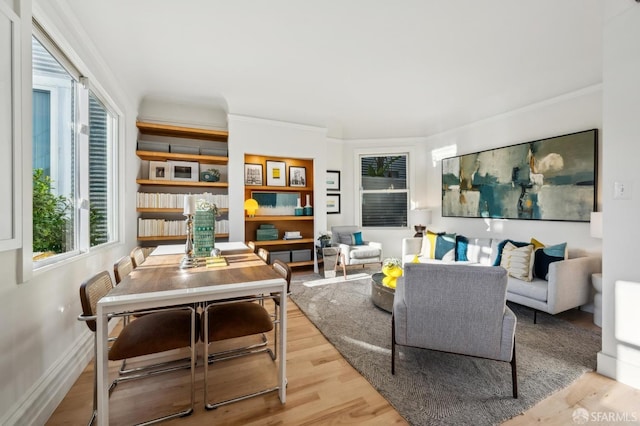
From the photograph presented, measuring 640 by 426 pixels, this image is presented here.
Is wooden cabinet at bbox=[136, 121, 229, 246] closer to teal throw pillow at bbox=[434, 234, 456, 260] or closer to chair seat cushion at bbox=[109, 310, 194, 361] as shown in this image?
chair seat cushion at bbox=[109, 310, 194, 361]

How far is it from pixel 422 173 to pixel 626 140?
369cm

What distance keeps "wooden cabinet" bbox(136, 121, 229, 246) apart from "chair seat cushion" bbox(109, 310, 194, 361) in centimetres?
233

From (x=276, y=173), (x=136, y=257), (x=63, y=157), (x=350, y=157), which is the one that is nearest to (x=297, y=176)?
(x=276, y=173)

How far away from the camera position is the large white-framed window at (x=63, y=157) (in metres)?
1.67

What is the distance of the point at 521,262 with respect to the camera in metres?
2.95

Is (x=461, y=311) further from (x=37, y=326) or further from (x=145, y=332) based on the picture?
(x=37, y=326)

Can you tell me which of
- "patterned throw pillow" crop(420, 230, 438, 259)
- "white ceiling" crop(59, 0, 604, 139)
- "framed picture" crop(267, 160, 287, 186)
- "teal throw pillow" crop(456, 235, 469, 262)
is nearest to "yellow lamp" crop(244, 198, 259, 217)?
"framed picture" crop(267, 160, 287, 186)

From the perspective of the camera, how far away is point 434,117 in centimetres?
461

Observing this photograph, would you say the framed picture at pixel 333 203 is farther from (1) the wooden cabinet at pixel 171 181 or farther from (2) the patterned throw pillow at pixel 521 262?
(2) the patterned throw pillow at pixel 521 262

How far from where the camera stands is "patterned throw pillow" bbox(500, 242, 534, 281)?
2.91 m

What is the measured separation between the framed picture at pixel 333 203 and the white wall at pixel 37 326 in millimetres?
3976

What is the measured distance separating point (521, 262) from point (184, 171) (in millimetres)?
4653

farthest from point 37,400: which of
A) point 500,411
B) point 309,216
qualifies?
point 309,216

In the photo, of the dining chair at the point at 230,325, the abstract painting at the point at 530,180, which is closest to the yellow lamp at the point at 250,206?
the dining chair at the point at 230,325
